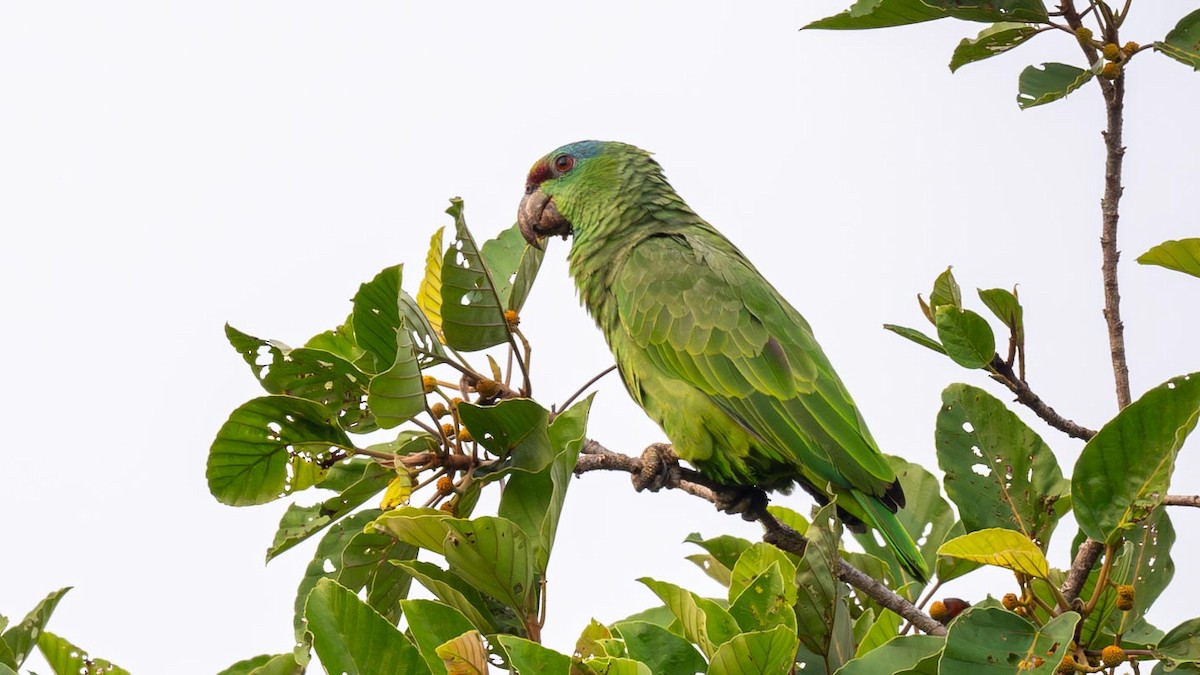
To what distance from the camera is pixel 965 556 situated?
6.17 ft

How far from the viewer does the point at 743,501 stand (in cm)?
329

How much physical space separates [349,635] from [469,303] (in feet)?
3.52

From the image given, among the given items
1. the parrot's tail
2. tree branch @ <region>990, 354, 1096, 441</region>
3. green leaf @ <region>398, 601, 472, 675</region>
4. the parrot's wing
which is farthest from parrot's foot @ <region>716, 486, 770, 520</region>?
green leaf @ <region>398, 601, 472, 675</region>

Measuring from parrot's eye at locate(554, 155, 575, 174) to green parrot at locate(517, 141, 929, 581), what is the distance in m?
0.30

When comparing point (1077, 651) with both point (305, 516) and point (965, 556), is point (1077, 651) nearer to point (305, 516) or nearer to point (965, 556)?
point (965, 556)

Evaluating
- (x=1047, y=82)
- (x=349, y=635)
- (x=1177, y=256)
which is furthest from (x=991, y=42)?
(x=349, y=635)

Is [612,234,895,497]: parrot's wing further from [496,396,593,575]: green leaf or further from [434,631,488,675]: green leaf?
[434,631,488,675]: green leaf

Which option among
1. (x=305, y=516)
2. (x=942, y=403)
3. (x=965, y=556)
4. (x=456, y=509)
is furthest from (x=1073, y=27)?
(x=305, y=516)

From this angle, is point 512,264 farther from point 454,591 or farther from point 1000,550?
point 1000,550

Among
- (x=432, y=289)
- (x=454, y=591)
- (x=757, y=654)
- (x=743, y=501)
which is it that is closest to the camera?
(x=757, y=654)

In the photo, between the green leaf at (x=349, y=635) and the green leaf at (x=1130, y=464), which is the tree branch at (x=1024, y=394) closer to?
the green leaf at (x=1130, y=464)

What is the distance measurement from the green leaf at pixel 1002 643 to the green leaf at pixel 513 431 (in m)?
0.88

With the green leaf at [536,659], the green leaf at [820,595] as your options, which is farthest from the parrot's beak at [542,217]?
the green leaf at [536,659]

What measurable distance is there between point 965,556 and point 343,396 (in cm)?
140
